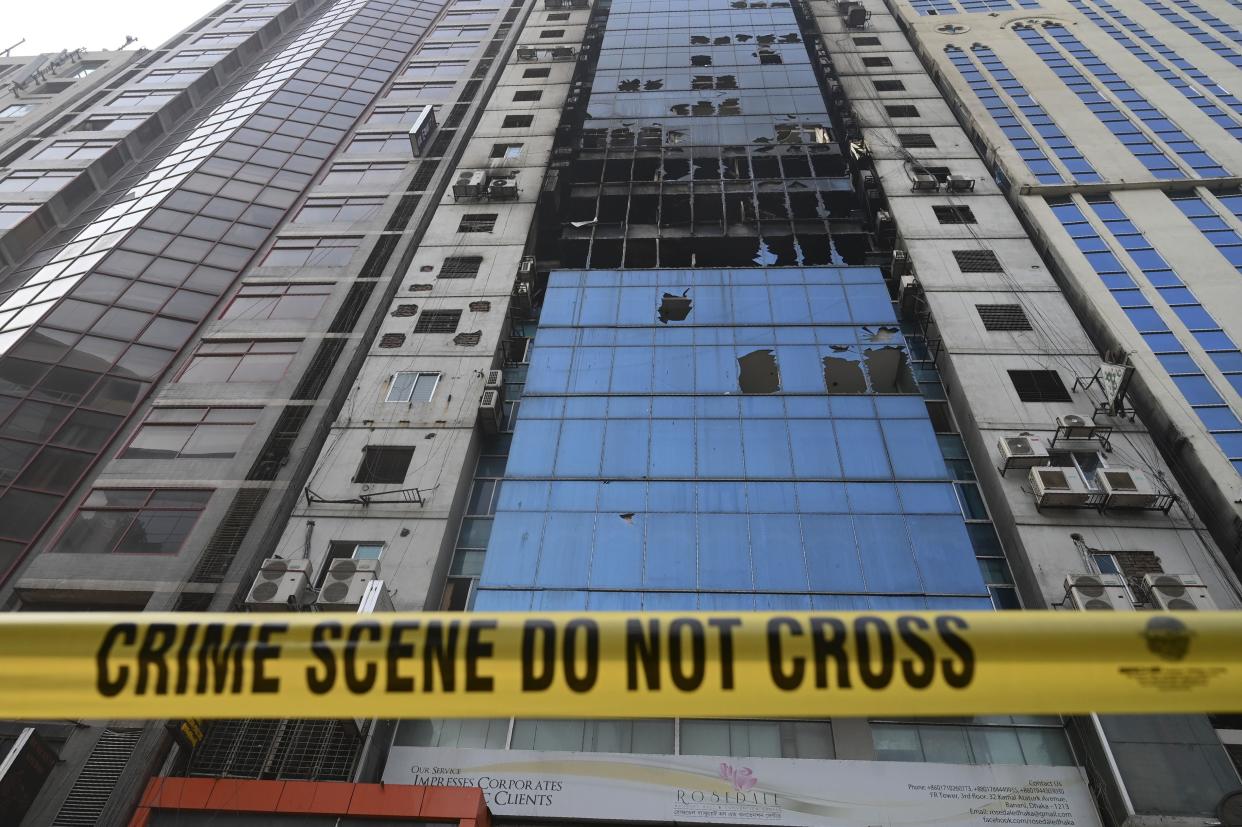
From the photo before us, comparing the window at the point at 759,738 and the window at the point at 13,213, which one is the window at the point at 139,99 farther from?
the window at the point at 759,738

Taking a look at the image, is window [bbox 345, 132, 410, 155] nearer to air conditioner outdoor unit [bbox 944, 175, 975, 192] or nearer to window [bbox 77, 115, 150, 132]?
window [bbox 77, 115, 150, 132]

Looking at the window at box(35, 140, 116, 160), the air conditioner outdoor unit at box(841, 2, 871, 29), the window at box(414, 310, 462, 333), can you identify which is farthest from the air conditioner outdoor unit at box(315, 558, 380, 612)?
the air conditioner outdoor unit at box(841, 2, 871, 29)

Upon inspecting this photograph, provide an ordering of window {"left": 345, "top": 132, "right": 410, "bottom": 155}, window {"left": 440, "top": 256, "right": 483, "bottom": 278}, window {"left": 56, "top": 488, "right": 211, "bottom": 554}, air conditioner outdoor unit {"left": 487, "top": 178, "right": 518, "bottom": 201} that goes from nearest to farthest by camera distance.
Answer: window {"left": 56, "top": 488, "right": 211, "bottom": 554} < window {"left": 440, "top": 256, "right": 483, "bottom": 278} < air conditioner outdoor unit {"left": 487, "top": 178, "right": 518, "bottom": 201} < window {"left": 345, "top": 132, "right": 410, "bottom": 155}

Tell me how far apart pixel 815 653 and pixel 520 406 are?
21.8 metres

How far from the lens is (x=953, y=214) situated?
3120 cm

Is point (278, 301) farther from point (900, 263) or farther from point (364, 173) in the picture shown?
point (900, 263)

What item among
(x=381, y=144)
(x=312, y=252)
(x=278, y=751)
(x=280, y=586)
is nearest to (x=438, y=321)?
(x=312, y=252)

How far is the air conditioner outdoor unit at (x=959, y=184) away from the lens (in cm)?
3206

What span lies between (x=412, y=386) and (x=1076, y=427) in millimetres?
23030

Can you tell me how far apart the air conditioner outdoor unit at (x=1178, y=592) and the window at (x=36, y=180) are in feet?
179

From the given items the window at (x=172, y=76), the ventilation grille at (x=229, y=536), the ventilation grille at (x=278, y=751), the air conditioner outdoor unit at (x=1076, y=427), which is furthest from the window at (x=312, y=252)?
the air conditioner outdoor unit at (x=1076, y=427)

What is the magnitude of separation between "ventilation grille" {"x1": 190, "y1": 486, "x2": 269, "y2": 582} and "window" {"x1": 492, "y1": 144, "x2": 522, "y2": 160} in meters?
23.4

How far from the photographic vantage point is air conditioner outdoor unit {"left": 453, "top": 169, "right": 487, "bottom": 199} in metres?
34.4

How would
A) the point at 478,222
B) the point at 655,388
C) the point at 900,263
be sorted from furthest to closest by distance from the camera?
the point at 478,222, the point at 900,263, the point at 655,388
